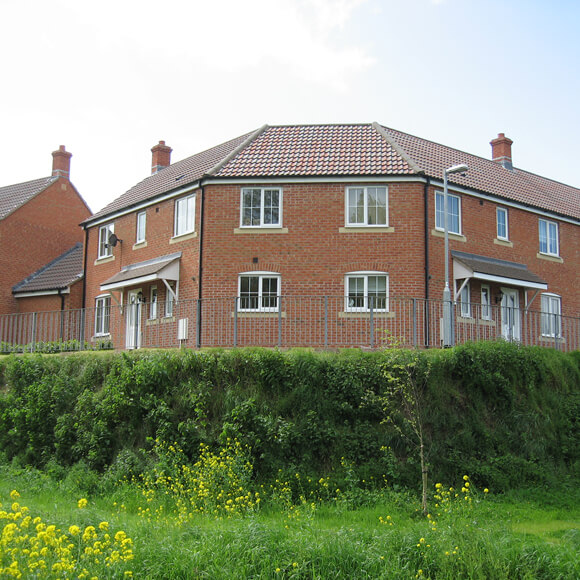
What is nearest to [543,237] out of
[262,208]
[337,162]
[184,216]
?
[337,162]

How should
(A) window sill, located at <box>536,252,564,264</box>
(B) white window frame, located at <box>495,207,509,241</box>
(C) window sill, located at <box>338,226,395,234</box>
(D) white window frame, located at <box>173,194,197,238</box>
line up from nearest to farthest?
(C) window sill, located at <box>338,226,395,234</box> < (D) white window frame, located at <box>173,194,197,238</box> < (B) white window frame, located at <box>495,207,509,241</box> < (A) window sill, located at <box>536,252,564,264</box>

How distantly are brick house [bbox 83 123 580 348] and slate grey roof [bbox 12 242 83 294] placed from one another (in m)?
4.00

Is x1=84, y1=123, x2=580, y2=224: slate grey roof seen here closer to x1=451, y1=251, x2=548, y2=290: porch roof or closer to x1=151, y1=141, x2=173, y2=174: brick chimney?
x1=451, y1=251, x2=548, y2=290: porch roof

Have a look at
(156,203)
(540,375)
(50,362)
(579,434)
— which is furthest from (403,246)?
(50,362)

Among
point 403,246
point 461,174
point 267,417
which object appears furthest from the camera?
point 461,174

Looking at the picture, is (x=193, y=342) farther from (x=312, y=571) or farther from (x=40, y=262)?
(x=40, y=262)

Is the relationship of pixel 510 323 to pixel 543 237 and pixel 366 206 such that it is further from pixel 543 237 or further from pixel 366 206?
pixel 543 237

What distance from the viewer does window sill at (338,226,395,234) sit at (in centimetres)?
2119

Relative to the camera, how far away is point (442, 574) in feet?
30.1

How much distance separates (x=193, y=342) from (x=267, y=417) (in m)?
5.19

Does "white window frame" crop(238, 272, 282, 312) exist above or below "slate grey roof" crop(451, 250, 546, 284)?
below

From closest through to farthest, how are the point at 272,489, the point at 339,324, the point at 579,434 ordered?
the point at 272,489, the point at 579,434, the point at 339,324

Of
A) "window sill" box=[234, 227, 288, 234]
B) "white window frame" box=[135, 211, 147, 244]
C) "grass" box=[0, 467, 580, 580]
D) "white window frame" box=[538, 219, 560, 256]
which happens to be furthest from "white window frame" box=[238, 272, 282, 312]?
"white window frame" box=[538, 219, 560, 256]

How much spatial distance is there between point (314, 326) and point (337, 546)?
30.0ft
